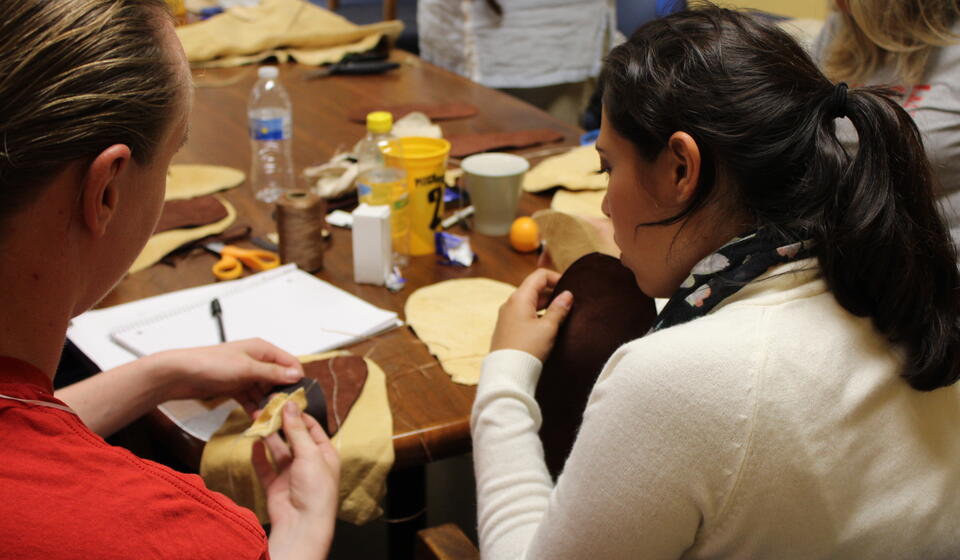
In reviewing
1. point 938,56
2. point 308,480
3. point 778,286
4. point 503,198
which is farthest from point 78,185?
point 938,56

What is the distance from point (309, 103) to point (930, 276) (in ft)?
6.02

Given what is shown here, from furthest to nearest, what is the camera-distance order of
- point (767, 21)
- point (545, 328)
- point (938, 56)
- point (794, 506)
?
point (938, 56) → point (545, 328) → point (767, 21) → point (794, 506)

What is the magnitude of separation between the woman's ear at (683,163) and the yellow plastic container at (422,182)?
0.69m

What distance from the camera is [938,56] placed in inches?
59.1

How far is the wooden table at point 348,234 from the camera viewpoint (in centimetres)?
111

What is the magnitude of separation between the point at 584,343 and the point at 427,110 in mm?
1293

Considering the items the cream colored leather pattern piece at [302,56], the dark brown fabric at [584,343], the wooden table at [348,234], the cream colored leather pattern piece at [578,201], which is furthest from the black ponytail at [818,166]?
the cream colored leather pattern piece at [302,56]

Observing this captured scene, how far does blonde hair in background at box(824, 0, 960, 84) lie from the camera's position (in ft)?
4.83

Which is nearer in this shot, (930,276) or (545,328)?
(930,276)

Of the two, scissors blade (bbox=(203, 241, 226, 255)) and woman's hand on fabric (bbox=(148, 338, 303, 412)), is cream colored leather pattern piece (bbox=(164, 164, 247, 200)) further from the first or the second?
woman's hand on fabric (bbox=(148, 338, 303, 412))

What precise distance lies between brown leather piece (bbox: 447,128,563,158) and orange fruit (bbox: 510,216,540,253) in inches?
17.7

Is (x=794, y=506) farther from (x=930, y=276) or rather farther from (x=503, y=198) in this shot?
(x=503, y=198)

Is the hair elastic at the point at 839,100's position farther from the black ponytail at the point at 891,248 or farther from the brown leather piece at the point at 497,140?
the brown leather piece at the point at 497,140

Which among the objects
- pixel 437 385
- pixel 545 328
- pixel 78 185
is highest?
pixel 78 185
